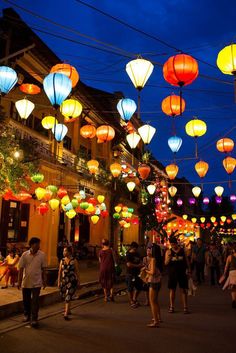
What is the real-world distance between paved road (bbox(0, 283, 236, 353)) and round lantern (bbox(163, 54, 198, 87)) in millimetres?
5414

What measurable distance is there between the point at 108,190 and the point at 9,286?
14180 mm

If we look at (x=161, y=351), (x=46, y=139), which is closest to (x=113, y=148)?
(x=46, y=139)

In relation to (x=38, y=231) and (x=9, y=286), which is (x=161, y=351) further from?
(x=38, y=231)

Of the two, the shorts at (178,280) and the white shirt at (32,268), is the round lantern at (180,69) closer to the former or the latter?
the shorts at (178,280)

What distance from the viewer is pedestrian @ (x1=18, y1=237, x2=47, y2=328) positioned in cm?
778

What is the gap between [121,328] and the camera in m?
7.68

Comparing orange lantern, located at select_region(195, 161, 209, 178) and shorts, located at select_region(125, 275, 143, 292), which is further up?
orange lantern, located at select_region(195, 161, 209, 178)

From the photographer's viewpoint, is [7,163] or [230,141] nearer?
[7,163]

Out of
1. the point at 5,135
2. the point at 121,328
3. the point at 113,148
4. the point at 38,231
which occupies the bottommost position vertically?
the point at 121,328

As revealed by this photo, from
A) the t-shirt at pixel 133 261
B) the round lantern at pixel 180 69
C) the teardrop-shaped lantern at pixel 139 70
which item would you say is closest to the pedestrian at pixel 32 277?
the t-shirt at pixel 133 261

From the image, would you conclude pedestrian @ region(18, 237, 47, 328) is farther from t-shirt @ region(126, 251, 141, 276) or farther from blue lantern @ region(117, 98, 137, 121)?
blue lantern @ region(117, 98, 137, 121)

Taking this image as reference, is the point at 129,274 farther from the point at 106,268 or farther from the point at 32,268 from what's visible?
the point at 32,268

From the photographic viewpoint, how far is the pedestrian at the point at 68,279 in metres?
8.71

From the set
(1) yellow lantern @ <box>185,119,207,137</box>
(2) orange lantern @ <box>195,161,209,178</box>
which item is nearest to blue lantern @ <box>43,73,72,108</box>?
(1) yellow lantern @ <box>185,119,207,137</box>
